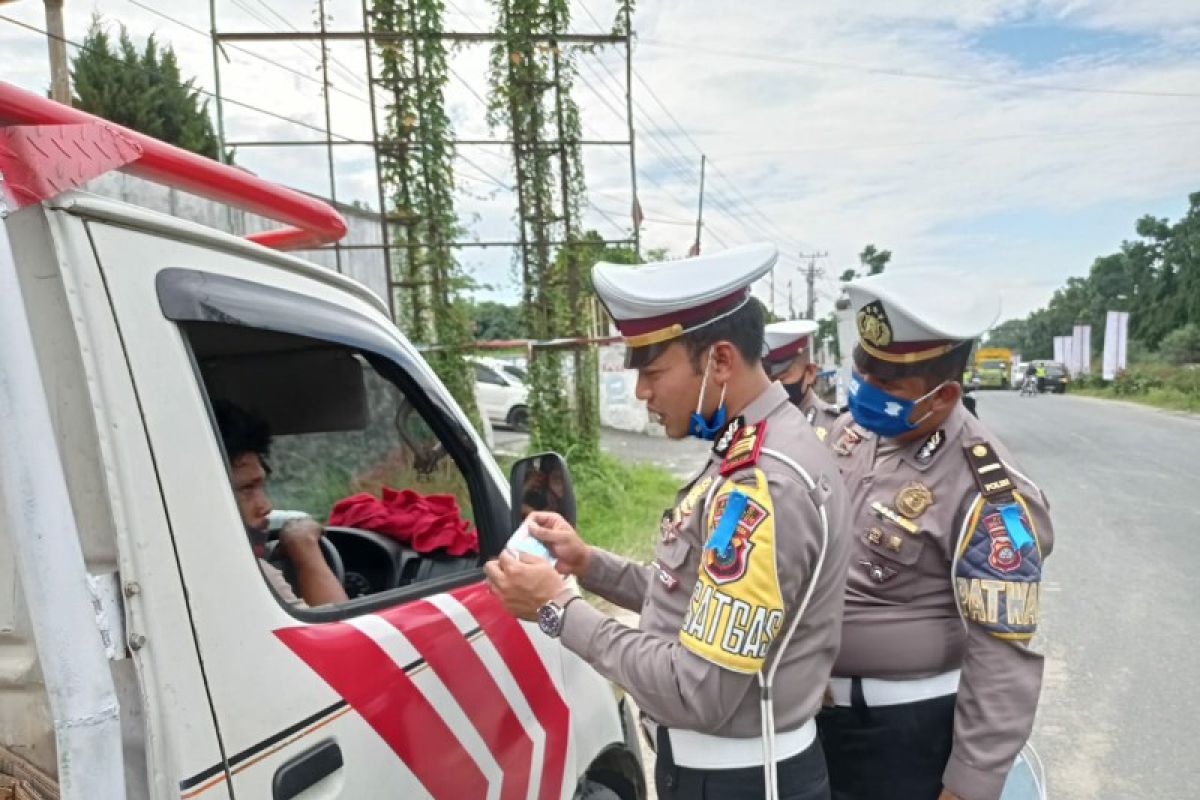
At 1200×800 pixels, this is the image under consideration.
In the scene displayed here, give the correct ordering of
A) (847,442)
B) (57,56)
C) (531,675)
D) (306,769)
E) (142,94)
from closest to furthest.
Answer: (306,769) < (531,675) < (847,442) < (57,56) < (142,94)

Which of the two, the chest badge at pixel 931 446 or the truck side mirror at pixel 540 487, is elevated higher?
the chest badge at pixel 931 446

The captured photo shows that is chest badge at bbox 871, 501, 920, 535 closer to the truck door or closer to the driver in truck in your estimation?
the truck door

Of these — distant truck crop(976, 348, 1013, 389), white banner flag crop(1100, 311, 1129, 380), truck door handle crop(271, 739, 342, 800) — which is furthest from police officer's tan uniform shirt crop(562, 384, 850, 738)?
distant truck crop(976, 348, 1013, 389)

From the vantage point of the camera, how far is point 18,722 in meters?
1.08

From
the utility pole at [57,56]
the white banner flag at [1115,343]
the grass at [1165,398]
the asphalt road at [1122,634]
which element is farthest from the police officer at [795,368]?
the white banner flag at [1115,343]

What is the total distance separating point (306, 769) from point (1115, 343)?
39.3 m

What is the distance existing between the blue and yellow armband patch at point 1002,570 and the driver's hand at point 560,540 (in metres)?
0.76

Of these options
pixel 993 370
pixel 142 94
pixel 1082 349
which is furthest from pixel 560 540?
pixel 1082 349

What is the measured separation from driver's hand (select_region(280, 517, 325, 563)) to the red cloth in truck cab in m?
0.23

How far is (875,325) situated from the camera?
1833mm

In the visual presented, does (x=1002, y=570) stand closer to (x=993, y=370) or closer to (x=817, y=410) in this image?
(x=817, y=410)

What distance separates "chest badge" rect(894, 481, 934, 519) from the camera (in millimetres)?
1757

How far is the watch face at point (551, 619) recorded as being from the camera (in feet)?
4.88

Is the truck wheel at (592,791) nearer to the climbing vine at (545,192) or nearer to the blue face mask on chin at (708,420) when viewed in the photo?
the blue face mask on chin at (708,420)
